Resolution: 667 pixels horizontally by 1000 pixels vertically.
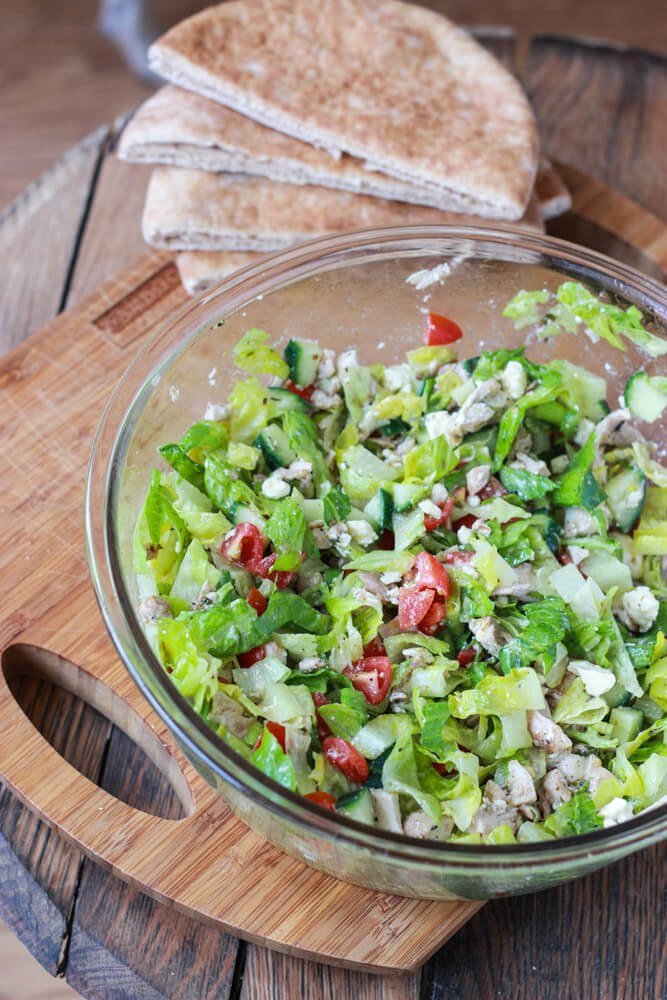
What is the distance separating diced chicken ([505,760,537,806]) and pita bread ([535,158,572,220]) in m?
2.00

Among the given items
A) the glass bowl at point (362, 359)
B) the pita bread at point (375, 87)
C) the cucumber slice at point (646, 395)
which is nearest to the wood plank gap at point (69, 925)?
A: the glass bowl at point (362, 359)

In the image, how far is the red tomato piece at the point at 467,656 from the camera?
7.86ft

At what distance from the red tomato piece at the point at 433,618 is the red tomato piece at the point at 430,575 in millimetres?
30

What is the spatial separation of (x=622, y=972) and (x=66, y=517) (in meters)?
1.87

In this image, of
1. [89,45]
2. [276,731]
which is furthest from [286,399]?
[89,45]

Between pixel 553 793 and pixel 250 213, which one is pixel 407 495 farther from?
pixel 250 213

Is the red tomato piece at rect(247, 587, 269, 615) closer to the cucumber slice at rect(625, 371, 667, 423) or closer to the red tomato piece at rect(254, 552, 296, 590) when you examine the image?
the red tomato piece at rect(254, 552, 296, 590)

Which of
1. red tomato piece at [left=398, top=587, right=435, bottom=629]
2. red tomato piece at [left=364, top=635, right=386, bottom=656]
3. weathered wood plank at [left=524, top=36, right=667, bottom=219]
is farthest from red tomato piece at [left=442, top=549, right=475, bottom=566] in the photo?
weathered wood plank at [left=524, top=36, right=667, bottom=219]

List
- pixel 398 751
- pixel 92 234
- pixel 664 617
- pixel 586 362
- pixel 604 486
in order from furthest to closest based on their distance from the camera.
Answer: pixel 92 234
pixel 586 362
pixel 604 486
pixel 664 617
pixel 398 751

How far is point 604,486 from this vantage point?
274cm

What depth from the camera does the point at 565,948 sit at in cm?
238

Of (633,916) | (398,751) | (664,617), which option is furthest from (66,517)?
(633,916)

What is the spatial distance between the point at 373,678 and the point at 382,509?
47 cm

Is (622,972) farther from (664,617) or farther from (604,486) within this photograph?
(604,486)
